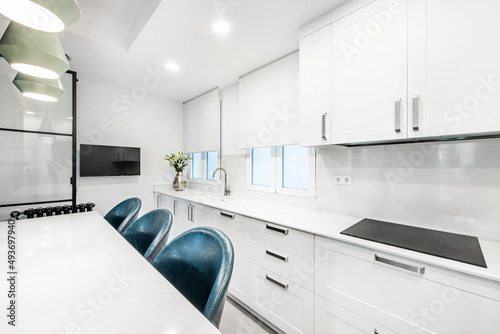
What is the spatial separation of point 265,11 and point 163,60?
132 cm

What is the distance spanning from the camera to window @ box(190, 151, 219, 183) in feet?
10.9

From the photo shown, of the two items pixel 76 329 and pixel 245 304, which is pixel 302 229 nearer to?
pixel 245 304

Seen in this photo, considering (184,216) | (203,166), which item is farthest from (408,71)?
(203,166)

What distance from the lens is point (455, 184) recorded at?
1276 millimetres

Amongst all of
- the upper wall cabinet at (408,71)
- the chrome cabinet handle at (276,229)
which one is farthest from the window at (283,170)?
the chrome cabinet handle at (276,229)

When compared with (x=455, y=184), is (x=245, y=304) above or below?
below

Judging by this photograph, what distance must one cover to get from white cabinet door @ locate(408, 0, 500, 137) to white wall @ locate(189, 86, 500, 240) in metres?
0.32

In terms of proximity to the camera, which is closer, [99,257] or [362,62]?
[99,257]

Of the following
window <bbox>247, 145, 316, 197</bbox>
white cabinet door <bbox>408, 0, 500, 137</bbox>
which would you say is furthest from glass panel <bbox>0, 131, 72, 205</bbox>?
white cabinet door <bbox>408, 0, 500, 137</bbox>

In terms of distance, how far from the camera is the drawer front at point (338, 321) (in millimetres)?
1124

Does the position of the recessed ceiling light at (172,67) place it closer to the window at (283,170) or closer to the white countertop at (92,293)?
the window at (283,170)

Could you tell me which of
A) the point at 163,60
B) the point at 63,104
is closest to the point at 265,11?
the point at 163,60

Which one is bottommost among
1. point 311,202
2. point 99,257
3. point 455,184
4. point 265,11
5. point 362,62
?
point 99,257

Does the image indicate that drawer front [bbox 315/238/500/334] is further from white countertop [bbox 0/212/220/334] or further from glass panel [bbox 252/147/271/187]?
glass panel [bbox 252/147/271/187]
